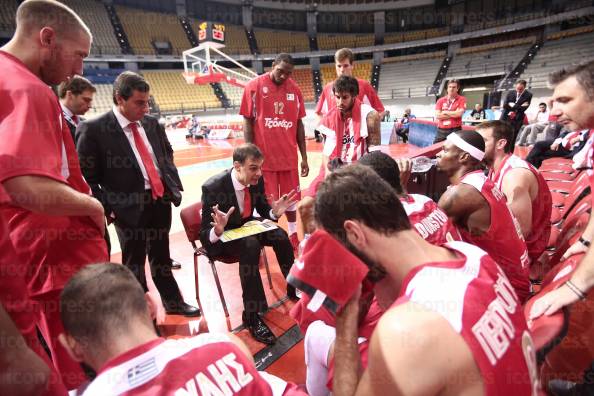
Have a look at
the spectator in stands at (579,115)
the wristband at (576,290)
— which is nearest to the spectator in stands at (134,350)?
the wristband at (576,290)

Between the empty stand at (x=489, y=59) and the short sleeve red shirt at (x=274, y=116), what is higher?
the empty stand at (x=489, y=59)

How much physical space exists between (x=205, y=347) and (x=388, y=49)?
3004 cm

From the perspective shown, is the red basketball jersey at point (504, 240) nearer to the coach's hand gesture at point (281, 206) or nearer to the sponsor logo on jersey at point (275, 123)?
the coach's hand gesture at point (281, 206)

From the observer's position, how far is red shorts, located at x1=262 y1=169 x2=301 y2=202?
12.8 feet

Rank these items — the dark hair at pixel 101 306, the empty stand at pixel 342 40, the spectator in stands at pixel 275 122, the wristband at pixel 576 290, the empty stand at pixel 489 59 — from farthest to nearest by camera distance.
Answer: the empty stand at pixel 342 40
the empty stand at pixel 489 59
the spectator in stands at pixel 275 122
the wristband at pixel 576 290
the dark hair at pixel 101 306

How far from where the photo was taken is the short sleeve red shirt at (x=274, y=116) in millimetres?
3697

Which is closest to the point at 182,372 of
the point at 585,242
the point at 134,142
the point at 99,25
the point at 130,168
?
the point at 585,242

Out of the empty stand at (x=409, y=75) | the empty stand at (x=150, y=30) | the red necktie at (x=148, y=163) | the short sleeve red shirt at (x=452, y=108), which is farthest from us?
the empty stand at (x=150, y=30)

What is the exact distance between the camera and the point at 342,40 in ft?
95.0

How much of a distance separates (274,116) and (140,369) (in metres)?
3.22

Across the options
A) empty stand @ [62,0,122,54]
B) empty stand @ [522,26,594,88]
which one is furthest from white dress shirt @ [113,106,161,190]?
empty stand @ [62,0,122,54]

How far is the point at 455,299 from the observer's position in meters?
0.90

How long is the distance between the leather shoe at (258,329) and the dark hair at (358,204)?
170 cm

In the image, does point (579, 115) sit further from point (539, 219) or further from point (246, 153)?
point (246, 153)
